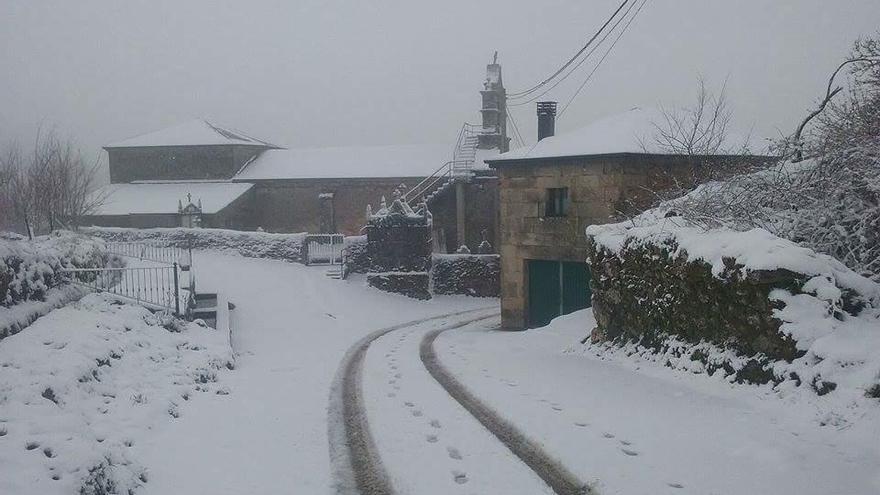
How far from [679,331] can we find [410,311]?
583 inches

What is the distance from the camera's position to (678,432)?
595 cm

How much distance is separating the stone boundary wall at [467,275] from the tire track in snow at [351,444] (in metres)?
15.5

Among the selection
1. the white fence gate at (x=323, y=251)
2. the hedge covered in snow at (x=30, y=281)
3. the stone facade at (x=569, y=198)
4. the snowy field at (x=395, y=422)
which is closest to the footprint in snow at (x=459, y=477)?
the snowy field at (x=395, y=422)

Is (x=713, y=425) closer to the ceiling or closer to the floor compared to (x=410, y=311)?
closer to the ceiling

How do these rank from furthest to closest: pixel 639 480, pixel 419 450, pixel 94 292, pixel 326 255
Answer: pixel 326 255 → pixel 94 292 → pixel 419 450 → pixel 639 480

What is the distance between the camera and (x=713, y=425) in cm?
604

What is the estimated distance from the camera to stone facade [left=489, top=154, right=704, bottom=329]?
1605 centimetres

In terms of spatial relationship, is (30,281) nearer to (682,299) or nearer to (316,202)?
(682,299)

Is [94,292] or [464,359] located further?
[94,292]

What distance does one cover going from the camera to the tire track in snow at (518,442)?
5.02 m

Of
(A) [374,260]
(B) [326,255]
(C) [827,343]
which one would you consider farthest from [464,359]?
(B) [326,255]

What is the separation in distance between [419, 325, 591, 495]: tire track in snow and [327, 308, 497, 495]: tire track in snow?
126cm

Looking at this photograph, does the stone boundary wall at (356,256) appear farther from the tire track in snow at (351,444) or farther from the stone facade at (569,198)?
the tire track in snow at (351,444)

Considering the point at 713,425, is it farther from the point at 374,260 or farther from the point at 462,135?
the point at 462,135
